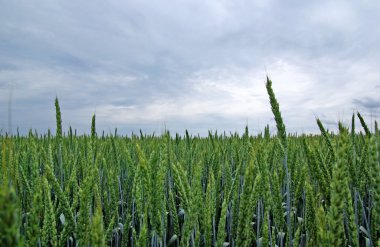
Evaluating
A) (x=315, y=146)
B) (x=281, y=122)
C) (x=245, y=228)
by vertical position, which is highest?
(x=281, y=122)

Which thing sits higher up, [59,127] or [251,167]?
[59,127]

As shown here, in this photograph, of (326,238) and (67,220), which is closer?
(326,238)

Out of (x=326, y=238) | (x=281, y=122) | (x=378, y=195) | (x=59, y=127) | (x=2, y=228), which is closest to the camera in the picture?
(x=2, y=228)

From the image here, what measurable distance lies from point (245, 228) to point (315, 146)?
60cm

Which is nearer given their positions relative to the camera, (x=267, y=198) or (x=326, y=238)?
(x=326, y=238)

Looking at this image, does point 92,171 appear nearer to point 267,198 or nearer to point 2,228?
point 2,228

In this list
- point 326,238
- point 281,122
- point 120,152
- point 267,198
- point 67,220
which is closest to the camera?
point 326,238

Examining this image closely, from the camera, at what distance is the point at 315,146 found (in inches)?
62.3

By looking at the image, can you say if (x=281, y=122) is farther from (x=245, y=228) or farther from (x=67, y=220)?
(x=67, y=220)

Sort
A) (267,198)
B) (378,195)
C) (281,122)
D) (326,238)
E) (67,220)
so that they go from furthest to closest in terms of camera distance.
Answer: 1. (281,122)
2. (267,198)
3. (67,220)
4. (378,195)
5. (326,238)

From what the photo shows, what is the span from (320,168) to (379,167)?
346 millimetres

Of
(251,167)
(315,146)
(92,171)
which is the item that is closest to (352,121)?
(315,146)

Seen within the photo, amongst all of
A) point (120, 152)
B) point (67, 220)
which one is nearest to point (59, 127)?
point (67, 220)

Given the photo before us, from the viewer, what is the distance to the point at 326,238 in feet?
2.96
